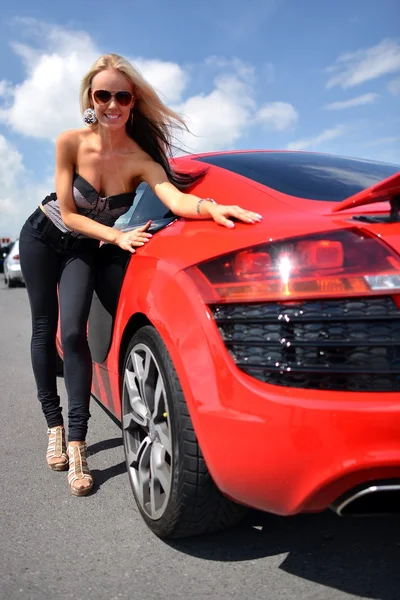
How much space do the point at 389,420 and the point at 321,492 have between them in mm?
270

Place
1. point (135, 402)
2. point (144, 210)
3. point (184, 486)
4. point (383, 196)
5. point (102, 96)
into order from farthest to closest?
point (144, 210), point (102, 96), point (135, 402), point (184, 486), point (383, 196)

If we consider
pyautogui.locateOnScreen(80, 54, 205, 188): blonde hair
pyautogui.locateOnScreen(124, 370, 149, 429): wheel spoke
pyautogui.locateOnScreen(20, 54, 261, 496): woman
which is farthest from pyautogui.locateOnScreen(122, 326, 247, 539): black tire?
pyautogui.locateOnScreen(80, 54, 205, 188): blonde hair

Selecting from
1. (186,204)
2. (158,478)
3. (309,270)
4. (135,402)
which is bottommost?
(158,478)

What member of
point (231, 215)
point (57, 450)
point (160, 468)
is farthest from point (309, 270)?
point (57, 450)

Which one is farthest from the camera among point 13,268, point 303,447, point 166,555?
point 13,268

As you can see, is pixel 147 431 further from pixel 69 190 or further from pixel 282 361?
pixel 69 190

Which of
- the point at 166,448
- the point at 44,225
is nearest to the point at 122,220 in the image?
the point at 44,225

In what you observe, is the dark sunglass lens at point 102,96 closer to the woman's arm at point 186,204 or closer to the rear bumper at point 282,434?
the woman's arm at point 186,204

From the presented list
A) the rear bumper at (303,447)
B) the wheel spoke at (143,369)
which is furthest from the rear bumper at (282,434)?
the wheel spoke at (143,369)

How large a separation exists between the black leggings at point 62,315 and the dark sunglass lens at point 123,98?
2.20ft

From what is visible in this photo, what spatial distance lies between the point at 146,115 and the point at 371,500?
79.2 inches

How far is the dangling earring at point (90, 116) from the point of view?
2785 millimetres

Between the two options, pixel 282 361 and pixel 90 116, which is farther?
pixel 90 116

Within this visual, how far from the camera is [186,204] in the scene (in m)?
2.36
